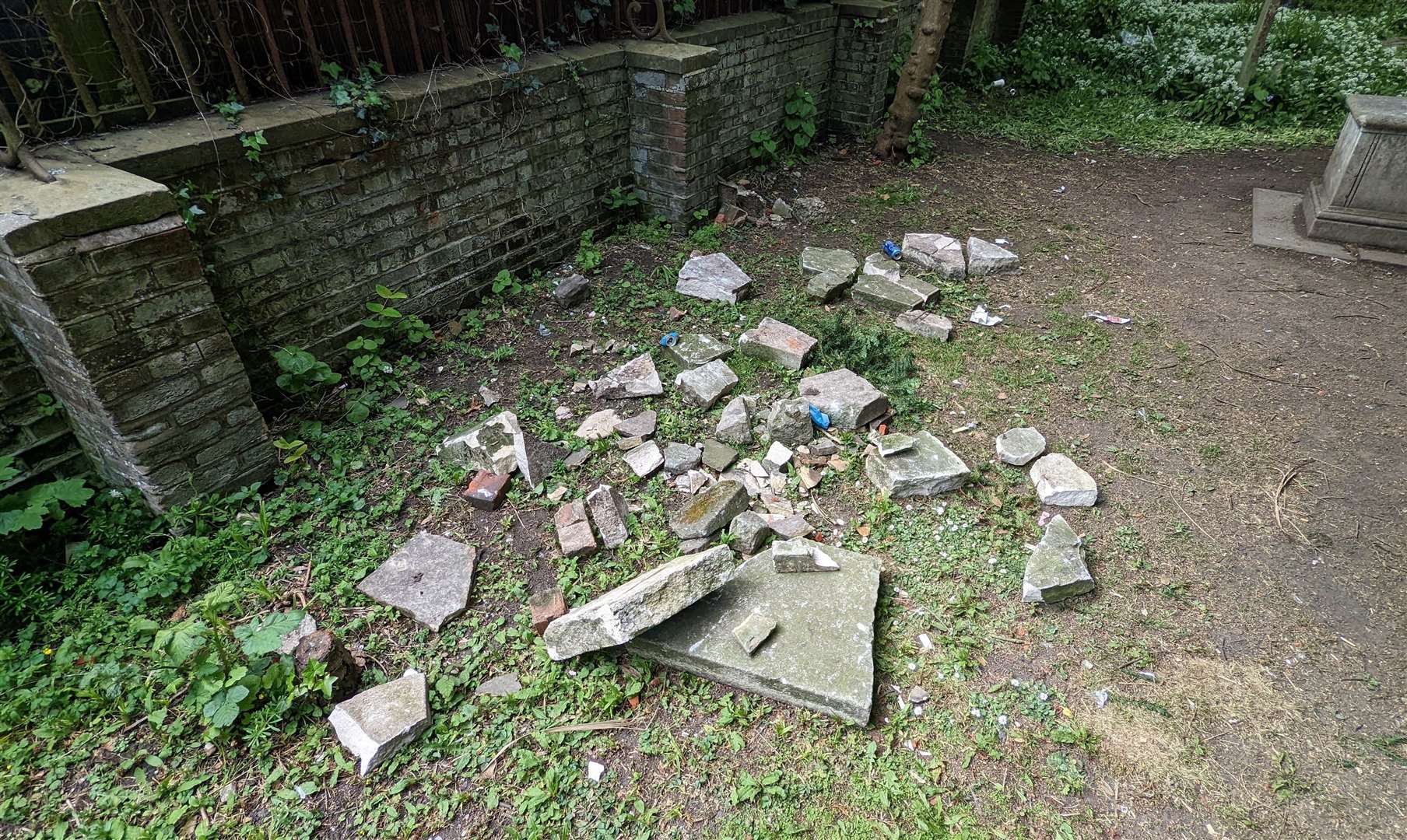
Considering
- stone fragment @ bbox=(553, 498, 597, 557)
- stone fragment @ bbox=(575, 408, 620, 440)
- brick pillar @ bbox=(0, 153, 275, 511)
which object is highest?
brick pillar @ bbox=(0, 153, 275, 511)

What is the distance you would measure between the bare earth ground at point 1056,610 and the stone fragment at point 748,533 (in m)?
0.32

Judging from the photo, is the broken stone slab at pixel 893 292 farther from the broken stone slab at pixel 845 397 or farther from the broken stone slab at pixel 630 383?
the broken stone slab at pixel 630 383

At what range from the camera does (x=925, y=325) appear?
4.65 meters

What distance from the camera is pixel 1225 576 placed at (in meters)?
3.05

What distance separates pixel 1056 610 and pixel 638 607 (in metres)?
1.80

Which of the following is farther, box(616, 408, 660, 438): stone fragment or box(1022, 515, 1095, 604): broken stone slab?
box(616, 408, 660, 438): stone fragment

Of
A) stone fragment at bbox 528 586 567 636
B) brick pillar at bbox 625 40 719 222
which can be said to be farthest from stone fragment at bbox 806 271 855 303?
stone fragment at bbox 528 586 567 636

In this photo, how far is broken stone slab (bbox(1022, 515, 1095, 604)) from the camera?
2.91m

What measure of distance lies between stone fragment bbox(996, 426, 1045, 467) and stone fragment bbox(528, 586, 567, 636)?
7.81 ft

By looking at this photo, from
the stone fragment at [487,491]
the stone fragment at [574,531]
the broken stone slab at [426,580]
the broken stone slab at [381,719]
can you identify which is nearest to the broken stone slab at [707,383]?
the stone fragment at [574,531]

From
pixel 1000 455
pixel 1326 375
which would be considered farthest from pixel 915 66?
pixel 1000 455

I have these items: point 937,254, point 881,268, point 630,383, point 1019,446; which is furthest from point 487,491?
point 937,254

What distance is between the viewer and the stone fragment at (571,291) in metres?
4.78

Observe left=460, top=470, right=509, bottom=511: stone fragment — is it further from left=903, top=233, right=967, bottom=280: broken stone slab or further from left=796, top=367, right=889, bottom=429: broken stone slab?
left=903, top=233, right=967, bottom=280: broken stone slab
